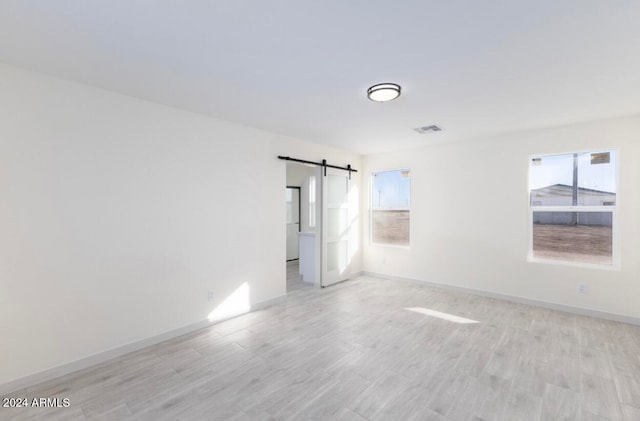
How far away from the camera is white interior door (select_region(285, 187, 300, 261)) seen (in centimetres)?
779

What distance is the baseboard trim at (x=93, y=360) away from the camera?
7.19 feet

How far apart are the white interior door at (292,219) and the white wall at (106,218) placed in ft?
12.9

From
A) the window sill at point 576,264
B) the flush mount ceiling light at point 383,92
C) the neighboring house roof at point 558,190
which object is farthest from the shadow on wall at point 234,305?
the neighboring house roof at point 558,190

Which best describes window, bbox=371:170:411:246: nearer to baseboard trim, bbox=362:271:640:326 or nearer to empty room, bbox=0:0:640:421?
baseboard trim, bbox=362:271:640:326

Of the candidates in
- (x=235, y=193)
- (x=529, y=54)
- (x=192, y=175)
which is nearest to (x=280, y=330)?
(x=235, y=193)

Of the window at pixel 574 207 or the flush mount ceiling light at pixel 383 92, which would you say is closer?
the flush mount ceiling light at pixel 383 92

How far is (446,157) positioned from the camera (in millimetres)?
4844

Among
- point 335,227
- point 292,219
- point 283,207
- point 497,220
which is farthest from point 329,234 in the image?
point 292,219

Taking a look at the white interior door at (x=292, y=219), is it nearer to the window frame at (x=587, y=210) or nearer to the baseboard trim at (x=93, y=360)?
the baseboard trim at (x=93, y=360)

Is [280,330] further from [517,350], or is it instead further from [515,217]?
[515,217]

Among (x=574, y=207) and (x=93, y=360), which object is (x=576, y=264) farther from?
(x=93, y=360)

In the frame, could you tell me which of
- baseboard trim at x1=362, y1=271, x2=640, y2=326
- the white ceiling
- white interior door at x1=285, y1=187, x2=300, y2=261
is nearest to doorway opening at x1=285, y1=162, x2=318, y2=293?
white interior door at x1=285, y1=187, x2=300, y2=261

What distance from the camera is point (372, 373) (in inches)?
94.4

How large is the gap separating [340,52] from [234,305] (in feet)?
10.4
